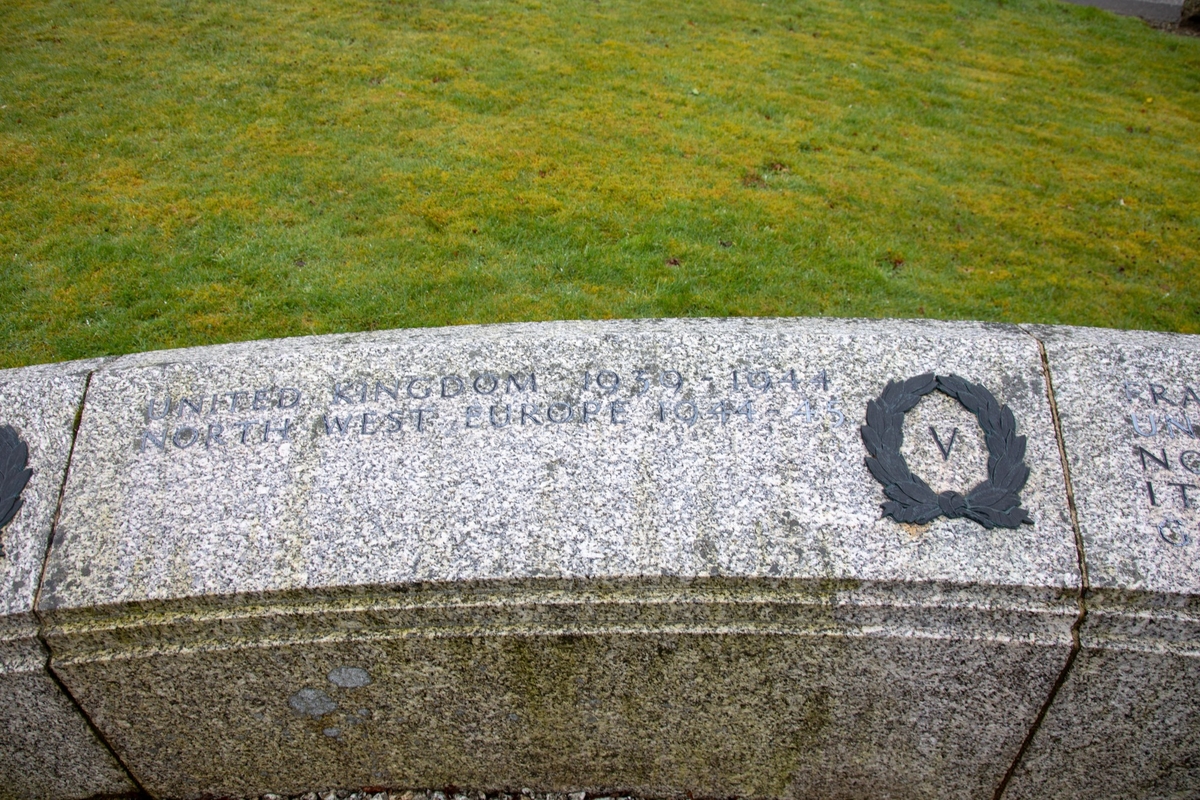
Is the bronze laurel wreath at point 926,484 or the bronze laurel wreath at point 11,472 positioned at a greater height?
the bronze laurel wreath at point 926,484

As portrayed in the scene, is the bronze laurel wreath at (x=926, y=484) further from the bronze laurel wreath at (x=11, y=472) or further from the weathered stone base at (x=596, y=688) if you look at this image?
the bronze laurel wreath at (x=11, y=472)

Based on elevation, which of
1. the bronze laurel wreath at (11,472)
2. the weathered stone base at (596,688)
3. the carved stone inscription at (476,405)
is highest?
the carved stone inscription at (476,405)

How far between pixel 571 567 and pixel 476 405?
0.80 m

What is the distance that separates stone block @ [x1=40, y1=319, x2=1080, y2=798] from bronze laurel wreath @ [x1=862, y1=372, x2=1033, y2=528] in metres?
0.01

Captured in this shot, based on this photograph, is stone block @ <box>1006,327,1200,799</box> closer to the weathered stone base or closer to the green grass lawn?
the weathered stone base

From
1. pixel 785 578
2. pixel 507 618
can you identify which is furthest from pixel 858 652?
pixel 507 618

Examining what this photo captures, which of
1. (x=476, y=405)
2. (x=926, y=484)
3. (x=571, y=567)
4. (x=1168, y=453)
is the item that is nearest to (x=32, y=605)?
(x=476, y=405)

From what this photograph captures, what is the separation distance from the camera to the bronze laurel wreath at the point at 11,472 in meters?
2.83

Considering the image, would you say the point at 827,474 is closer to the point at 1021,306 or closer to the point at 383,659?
the point at 383,659

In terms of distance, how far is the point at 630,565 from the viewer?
262 centimetres

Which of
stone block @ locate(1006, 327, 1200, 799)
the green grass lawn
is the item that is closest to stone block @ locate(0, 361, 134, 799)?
the green grass lawn

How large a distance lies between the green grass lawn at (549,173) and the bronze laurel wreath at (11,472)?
5.13 ft

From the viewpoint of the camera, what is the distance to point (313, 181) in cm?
585

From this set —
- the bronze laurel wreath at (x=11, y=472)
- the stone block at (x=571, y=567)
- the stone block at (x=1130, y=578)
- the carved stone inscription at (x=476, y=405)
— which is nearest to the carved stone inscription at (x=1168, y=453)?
the stone block at (x=1130, y=578)
